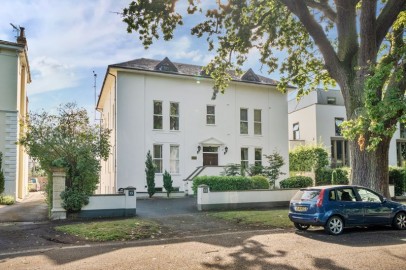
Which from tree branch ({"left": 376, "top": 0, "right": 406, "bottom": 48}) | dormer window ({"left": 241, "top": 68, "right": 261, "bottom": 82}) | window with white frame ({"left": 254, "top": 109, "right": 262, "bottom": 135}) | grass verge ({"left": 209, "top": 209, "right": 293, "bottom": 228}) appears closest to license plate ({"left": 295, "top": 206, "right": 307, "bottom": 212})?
grass verge ({"left": 209, "top": 209, "right": 293, "bottom": 228})

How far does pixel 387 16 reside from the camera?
14.7 m

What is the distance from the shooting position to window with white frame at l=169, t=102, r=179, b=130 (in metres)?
28.6

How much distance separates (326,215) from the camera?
11508 millimetres

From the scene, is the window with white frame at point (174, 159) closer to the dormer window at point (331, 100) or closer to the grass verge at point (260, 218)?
the grass verge at point (260, 218)

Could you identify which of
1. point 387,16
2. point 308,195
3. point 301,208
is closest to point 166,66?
point 387,16

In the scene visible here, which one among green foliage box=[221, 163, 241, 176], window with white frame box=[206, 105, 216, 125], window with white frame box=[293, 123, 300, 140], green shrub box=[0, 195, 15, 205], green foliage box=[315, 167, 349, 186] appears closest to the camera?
green shrub box=[0, 195, 15, 205]

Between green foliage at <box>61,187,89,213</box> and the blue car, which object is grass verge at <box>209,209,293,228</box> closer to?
the blue car

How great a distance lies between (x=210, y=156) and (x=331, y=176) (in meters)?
8.75

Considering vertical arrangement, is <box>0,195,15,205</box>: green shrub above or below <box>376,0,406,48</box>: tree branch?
below

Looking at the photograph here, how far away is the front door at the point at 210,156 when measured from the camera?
29.3m

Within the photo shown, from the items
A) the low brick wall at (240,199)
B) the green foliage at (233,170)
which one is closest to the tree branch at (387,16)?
the low brick wall at (240,199)

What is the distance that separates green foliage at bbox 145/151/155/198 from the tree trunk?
14496mm

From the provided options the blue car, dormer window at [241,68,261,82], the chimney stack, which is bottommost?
the blue car

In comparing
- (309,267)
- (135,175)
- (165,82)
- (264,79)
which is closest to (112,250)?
(309,267)
